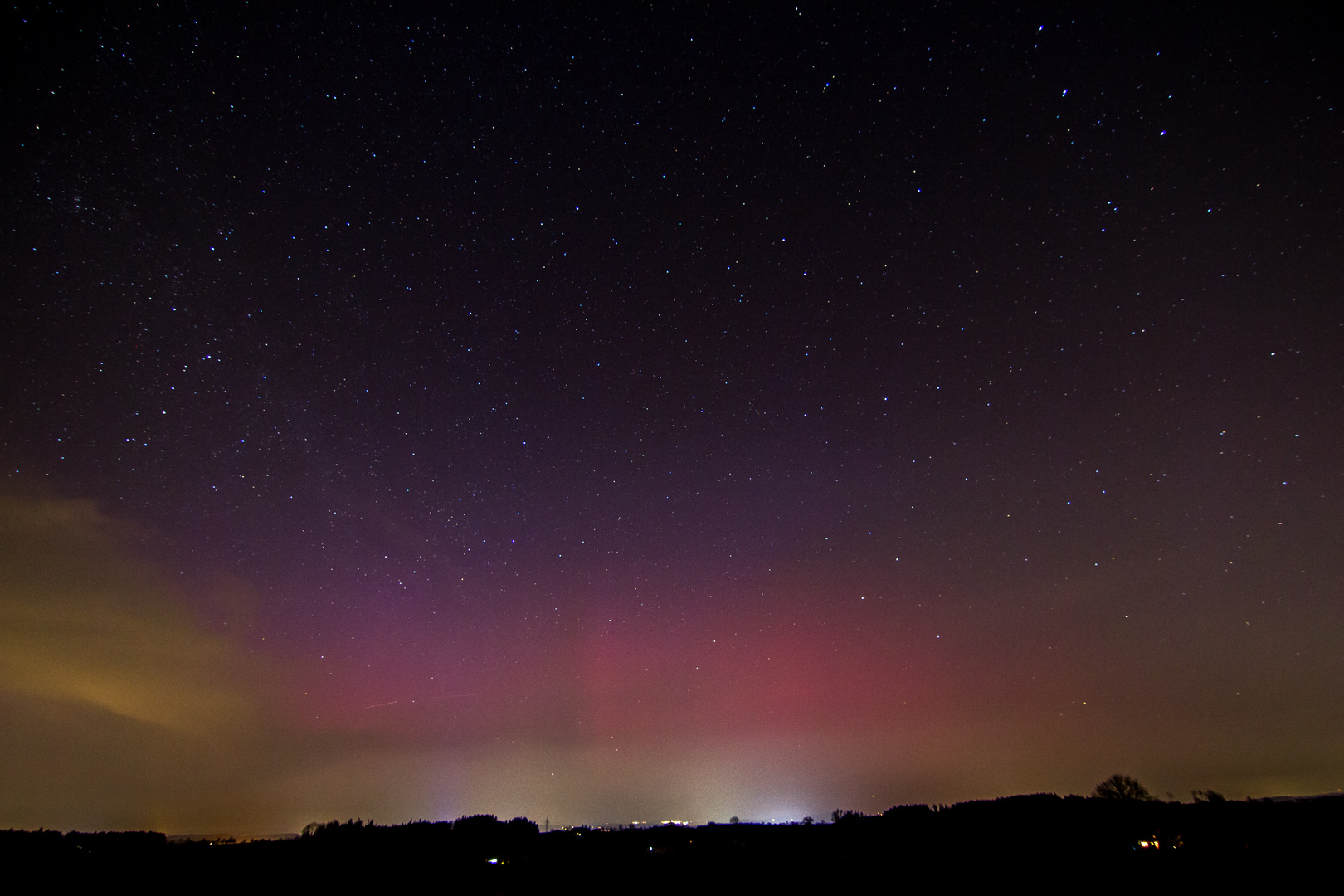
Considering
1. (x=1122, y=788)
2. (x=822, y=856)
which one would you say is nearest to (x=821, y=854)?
(x=822, y=856)

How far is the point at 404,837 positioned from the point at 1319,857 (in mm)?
29521

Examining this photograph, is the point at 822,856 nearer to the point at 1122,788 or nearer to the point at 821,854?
the point at 821,854

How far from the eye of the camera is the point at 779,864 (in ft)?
62.8

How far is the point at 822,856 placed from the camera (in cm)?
2025

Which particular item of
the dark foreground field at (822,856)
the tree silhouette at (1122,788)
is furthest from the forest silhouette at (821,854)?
the tree silhouette at (1122,788)

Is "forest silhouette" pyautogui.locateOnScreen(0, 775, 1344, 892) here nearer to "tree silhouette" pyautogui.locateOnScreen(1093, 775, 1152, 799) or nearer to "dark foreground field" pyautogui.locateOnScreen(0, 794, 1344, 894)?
"dark foreground field" pyautogui.locateOnScreen(0, 794, 1344, 894)

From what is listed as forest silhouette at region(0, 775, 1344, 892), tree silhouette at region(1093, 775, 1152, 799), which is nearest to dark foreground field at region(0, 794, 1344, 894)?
forest silhouette at region(0, 775, 1344, 892)

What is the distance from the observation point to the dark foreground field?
16172 millimetres

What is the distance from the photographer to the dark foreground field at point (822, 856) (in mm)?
16172

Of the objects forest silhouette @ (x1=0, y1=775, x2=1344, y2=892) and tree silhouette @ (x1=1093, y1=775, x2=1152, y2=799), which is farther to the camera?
tree silhouette @ (x1=1093, y1=775, x2=1152, y2=799)

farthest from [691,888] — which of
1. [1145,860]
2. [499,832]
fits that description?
[499,832]

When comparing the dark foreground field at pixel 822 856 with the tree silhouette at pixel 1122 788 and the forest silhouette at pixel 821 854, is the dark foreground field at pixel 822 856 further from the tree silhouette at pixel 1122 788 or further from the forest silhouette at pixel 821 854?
the tree silhouette at pixel 1122 788

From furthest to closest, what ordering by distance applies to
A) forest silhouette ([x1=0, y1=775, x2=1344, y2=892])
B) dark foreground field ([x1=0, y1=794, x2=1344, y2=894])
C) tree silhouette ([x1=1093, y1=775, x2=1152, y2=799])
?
tree silhouette ([x1=1093, y1=775, x2=1152, y2=799]) → forest silhouette ([x1=0, y1=775, x2=1344, y2=892]) → dark foreground field ([x1=0, y1=794, x2=1344, y2=894])

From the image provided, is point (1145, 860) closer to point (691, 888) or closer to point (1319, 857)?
point (1319, 857)
